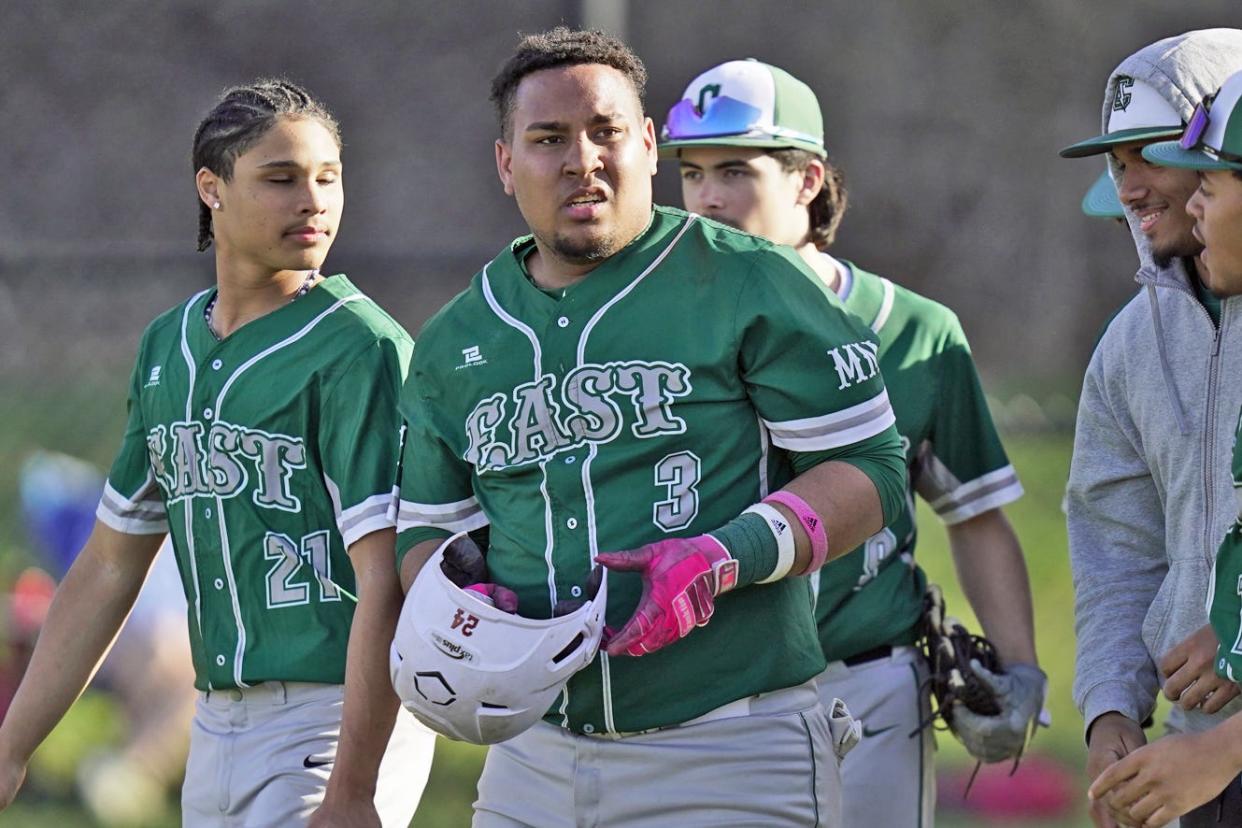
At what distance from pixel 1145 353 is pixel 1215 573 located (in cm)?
52

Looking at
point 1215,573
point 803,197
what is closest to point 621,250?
point 1215,573

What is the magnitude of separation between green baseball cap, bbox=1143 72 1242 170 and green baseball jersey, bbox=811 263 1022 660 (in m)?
1.33

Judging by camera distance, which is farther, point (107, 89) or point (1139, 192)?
point (107, 89)

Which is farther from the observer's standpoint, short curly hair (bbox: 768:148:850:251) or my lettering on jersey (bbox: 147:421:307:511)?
short curly hair (bbox: 768:148:850:251)

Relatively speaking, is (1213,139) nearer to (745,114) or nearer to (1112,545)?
(1112,545)

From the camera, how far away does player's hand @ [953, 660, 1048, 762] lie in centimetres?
430

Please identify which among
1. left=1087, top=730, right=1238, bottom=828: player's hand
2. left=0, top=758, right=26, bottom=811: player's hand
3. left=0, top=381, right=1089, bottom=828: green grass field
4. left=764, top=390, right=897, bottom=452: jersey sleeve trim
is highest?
left=764, top=390, right=897, bottom=452: jersey sleeve trim

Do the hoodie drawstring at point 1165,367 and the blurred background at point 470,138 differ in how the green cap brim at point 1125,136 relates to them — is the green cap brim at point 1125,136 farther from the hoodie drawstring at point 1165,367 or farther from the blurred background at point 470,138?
the blurred background at point 470,138

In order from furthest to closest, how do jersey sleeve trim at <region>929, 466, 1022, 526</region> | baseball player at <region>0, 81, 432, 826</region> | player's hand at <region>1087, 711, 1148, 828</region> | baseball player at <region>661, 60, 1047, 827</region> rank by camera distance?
jersey sleeve trim at <region>929, 466, 1022, 526</region>, baseball player at <region>661, 60, 1047, 827</region>, baseball player at <region>0, 81, 432, 826</region>, player's hand at <region>1087, 711, 1148, 828</region>

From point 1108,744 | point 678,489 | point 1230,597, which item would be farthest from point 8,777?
point 1230,597

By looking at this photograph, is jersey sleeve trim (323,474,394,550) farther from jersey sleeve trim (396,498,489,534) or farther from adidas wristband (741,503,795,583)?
adidas wristband (741,503,795,583)

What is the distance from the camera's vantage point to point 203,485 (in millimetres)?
3795

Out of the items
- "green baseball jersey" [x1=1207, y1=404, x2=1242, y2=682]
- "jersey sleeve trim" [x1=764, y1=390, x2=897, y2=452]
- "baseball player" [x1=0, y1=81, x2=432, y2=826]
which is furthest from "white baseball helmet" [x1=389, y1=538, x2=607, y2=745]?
"green baseball jersey" [x1=1207, y1=404, x2=1242, y2=682]

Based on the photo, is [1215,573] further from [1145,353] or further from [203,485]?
[203,485]
